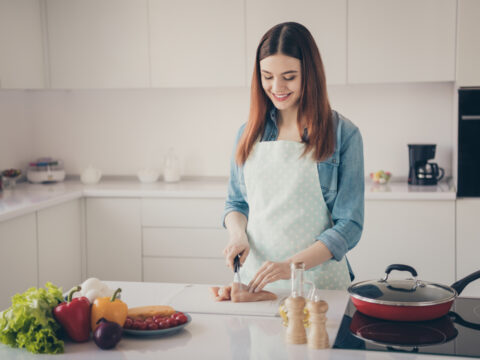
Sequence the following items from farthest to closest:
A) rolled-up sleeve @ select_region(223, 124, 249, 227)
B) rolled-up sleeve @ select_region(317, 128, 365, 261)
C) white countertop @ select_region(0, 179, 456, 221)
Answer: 1. white countertop @ select_region(0, 179, 456, 221)
2. rolled-up sleeve @ select_region(223, 124, 249, 227)
3. rolled-up sleeve @ select_region(317, 128, 365, 261)

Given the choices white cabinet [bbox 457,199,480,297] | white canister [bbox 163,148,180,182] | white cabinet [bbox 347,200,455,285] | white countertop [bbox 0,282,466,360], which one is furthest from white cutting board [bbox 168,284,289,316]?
white canister [bbox 163,148,180,182]

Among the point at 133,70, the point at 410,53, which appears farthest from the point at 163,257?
the point at 410,53

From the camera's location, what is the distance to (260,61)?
76.8 inches

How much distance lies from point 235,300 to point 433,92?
2628mm

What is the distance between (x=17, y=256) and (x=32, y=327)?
1.87 meters

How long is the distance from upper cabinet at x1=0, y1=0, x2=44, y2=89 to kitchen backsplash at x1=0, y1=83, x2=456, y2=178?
328 mm

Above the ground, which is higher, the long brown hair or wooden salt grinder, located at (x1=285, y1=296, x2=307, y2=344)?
the long brown hair

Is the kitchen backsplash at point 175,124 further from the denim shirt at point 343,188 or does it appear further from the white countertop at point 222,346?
the white countertop at point 222,346

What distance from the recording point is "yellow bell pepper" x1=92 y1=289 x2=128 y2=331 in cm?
144

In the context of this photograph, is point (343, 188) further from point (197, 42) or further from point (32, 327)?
point (197, 42)

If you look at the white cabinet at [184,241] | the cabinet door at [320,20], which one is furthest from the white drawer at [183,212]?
the cabinet door at [320,20]

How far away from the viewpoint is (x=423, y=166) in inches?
146

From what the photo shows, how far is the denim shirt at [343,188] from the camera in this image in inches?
73.4

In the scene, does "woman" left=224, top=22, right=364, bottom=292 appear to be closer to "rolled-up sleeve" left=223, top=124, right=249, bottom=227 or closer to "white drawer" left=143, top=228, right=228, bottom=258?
"rolled-up sleeve" left=223, top=124, right=249, bottom=227
